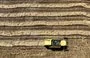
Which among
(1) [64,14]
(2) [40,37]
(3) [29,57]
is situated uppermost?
(1) [64,14]

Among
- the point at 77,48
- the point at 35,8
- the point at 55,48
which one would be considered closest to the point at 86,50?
the point at 77,48

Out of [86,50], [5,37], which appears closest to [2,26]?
[5,37]

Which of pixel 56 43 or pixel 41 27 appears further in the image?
pixel 41 27

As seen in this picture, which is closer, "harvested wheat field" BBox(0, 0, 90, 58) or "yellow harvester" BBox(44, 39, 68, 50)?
"yellow harvester" BBox(44, 39, 68, 50)

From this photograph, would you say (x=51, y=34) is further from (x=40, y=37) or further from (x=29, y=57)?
(x=29, y=57)

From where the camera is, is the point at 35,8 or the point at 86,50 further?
the point at 35,8

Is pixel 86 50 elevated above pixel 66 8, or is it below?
below

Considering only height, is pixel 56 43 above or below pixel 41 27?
below

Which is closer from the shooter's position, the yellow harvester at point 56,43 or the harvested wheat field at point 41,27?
the yellow harvester at point 56,43
